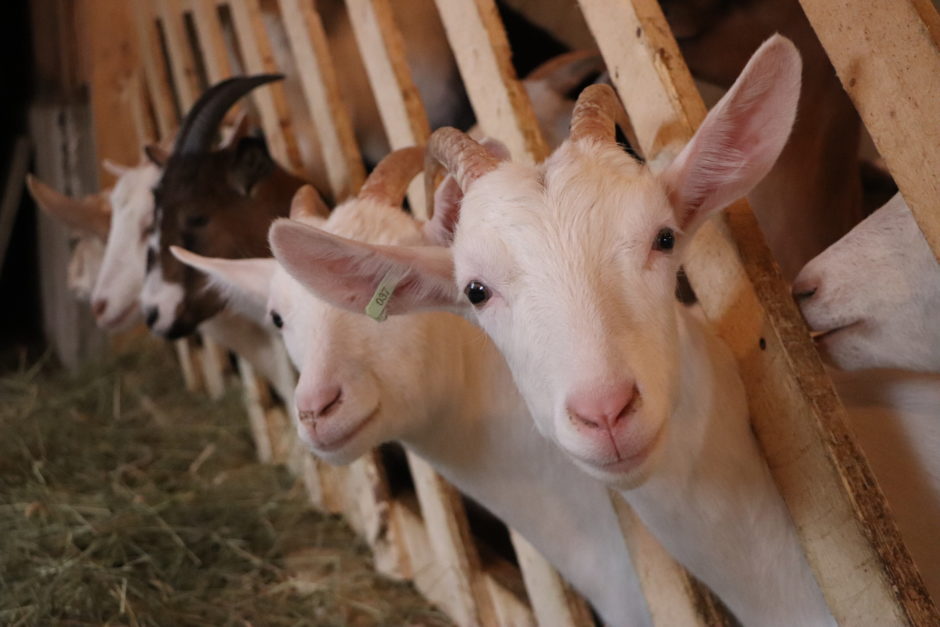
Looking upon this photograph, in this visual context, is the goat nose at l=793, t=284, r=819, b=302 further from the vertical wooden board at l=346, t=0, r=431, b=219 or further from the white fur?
the vertical wooden board at l=346, t=0, r=431, b=219

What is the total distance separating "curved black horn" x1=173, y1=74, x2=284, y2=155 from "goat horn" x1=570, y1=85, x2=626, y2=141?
1503 millimetres

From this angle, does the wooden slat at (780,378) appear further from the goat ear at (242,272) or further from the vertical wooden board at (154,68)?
the vertical wooden board at (154,68)

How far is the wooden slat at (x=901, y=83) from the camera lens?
1191 millimetres

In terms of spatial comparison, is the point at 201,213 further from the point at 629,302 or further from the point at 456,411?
the point at 629,302

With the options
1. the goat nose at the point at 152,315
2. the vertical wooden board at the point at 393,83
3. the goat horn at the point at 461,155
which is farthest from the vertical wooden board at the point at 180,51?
the goat horn at the point at 461,155

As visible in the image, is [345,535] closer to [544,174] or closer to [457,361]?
[457,361]

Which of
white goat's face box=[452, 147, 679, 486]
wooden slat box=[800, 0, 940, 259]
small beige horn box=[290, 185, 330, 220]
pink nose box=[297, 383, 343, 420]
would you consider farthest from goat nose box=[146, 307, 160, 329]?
wooden slat box=[800, 0, 940, 259]

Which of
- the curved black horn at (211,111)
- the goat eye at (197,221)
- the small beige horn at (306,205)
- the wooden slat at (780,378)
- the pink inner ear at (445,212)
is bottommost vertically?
the wooden slat at (780,378)

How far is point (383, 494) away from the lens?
9.65ft

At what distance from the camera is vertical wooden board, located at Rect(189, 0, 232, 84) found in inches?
142

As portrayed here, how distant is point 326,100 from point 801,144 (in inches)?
61.3

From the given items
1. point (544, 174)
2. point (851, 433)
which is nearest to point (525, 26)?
point (544, 174)

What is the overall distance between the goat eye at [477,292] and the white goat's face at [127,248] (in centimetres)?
213

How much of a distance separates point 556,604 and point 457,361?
730 mm
